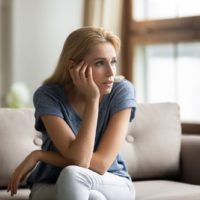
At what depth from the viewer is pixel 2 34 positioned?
12.0ft

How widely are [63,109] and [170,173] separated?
2.73ft

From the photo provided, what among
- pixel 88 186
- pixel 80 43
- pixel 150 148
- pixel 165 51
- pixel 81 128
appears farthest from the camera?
pixel 165 51

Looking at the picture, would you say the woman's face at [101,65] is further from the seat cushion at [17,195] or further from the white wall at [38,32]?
the white wall at [38,32]

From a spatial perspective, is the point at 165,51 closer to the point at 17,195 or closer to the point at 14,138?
the point at 14,138

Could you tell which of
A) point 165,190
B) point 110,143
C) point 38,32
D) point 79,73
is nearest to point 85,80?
point 79,73

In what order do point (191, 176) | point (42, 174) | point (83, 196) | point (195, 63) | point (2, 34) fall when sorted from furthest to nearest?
point (2, 34) → point (195, 63) → point (191, 176) → point (42, 174) → point (83, 196)

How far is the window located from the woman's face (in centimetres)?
148

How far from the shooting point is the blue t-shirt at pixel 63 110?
1.90 metres

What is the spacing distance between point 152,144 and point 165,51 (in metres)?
1.17

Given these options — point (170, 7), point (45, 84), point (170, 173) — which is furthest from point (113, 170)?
point (170, 7)

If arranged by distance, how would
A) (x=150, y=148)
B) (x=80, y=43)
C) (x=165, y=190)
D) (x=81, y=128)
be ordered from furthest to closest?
(x=150, y=148) → (x=165, y=190) → (x=80, y=43) → (x=81, y=128)

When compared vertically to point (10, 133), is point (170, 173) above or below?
below

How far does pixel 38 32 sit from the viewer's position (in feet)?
12.3

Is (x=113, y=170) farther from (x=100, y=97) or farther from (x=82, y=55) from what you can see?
(x=82, y=55)
